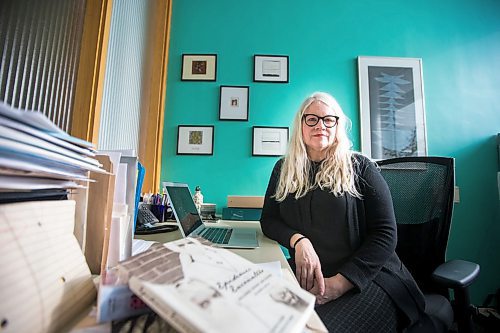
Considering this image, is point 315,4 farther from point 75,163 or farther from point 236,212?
point 75,163

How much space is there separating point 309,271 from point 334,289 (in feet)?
0.29

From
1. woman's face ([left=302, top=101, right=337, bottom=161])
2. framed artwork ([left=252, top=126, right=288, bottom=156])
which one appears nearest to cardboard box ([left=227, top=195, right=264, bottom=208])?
framed artwork ([left=252, top=126, right=288, bottom=156])

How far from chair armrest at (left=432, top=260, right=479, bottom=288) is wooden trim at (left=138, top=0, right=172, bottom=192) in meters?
1.71

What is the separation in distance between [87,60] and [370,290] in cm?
140

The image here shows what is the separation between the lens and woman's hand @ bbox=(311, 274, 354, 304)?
71 centimetres

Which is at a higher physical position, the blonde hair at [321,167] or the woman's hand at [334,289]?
the blonde hair at [321,167]

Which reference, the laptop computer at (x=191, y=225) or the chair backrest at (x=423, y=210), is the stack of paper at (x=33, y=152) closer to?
the laptop computer at (x=191, y=225)

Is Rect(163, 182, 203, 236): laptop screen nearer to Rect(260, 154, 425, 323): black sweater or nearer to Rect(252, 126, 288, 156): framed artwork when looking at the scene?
Rect(260, 154, 425, 323): black sweater

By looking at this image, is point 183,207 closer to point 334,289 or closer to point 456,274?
point 334,289

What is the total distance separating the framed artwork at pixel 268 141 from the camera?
195 centimetres

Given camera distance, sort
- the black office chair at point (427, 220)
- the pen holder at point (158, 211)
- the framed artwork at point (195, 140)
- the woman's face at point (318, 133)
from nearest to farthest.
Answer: the black office chair at point (427, 220)
the woman's face at point (318, 133)
the pen holder at point (158, 211)
the framed artwork at point (195, 140)

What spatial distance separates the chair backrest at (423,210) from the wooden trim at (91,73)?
4.66 feet

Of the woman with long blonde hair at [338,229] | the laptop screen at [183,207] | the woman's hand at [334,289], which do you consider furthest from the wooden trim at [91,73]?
the woman's hand at [334,289]

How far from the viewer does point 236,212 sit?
1.66m
